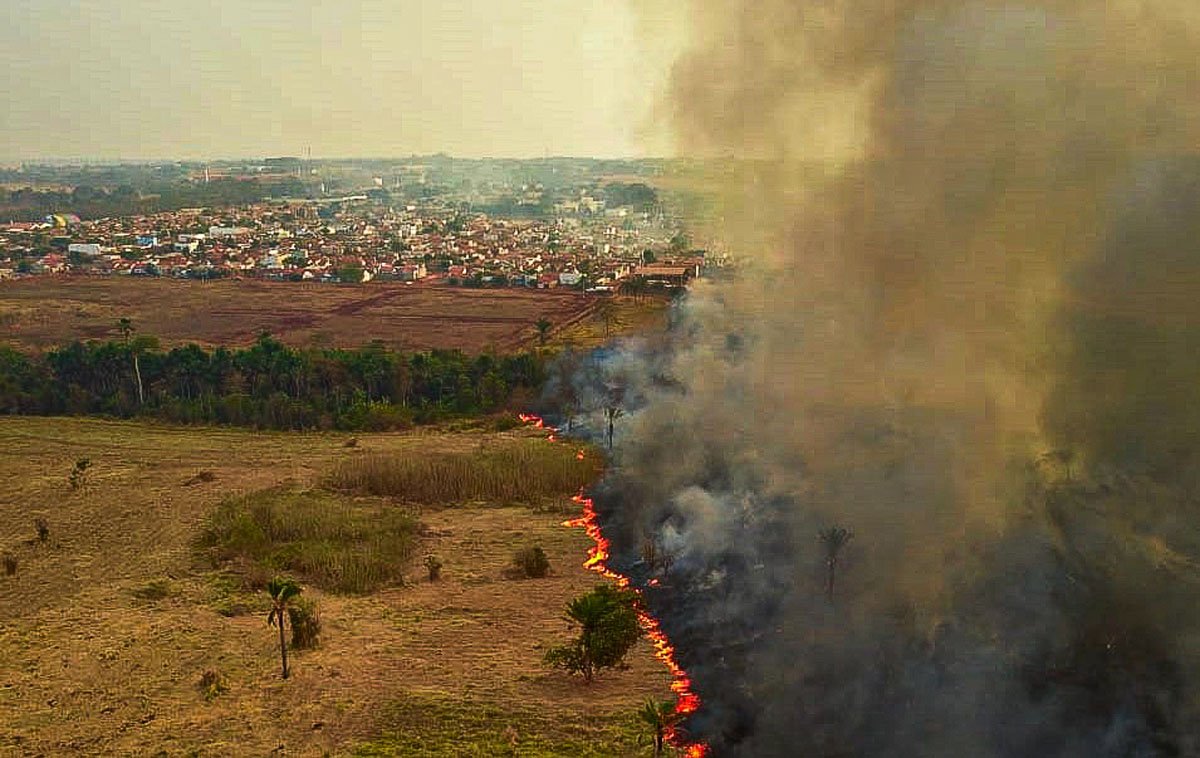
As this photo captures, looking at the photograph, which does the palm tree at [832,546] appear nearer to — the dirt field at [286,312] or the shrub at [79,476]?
the shrub at [79,476]

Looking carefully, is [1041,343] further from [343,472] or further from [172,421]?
[172,421]

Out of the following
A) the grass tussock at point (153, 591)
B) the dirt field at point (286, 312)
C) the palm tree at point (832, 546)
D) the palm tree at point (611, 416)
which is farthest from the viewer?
the dirt field at point (286, 312)

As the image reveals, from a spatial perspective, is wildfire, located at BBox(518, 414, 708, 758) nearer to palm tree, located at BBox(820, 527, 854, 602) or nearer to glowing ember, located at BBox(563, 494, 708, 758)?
glowing ember, located at BBox(563, 494, 708, 758)

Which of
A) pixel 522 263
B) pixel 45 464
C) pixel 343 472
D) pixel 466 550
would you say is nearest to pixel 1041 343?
pixel 466 550

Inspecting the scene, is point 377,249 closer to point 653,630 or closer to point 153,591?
point 153,591

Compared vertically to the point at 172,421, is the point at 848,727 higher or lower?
higher

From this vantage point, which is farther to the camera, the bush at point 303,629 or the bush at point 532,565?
the bush at point 532,565

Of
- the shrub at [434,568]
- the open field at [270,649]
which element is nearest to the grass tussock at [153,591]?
the open field at [270,649]

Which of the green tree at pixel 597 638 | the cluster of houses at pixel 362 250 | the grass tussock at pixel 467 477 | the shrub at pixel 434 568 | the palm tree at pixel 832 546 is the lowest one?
the cluster of houses at pixel 362 250
